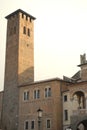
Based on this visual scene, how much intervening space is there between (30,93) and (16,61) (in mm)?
8284

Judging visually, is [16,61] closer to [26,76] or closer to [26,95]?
[26,76]

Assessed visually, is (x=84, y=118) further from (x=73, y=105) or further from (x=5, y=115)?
(x=5, y=115)

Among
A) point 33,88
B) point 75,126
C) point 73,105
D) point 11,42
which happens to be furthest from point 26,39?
point 75,126

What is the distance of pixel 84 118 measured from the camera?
144ft

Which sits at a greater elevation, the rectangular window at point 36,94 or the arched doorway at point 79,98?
the rectangular window at point 36,94

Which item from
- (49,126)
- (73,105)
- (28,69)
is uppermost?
(28,69)

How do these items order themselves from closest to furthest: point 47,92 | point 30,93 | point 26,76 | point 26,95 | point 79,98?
point 79,98 → point 47,92 → point 30,93 → point 26,95 → point 26,76

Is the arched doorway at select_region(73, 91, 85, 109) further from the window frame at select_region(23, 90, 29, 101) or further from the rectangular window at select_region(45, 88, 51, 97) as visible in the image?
the window frame at select_region(23, 90, 29, 101)

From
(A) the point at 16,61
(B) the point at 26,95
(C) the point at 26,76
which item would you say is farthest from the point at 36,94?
(A) the point at 16,61

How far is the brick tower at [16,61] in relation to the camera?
5934 centimetres

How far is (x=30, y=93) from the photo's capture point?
56938mm

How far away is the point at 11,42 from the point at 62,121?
21808 mm

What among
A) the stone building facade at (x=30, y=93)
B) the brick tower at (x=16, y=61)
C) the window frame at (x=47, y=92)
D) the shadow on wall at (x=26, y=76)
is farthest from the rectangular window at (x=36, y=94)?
the shadow on wall at (x=26, y=76)

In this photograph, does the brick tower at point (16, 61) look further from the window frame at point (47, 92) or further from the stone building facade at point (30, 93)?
the window frame at point (47, 92)
